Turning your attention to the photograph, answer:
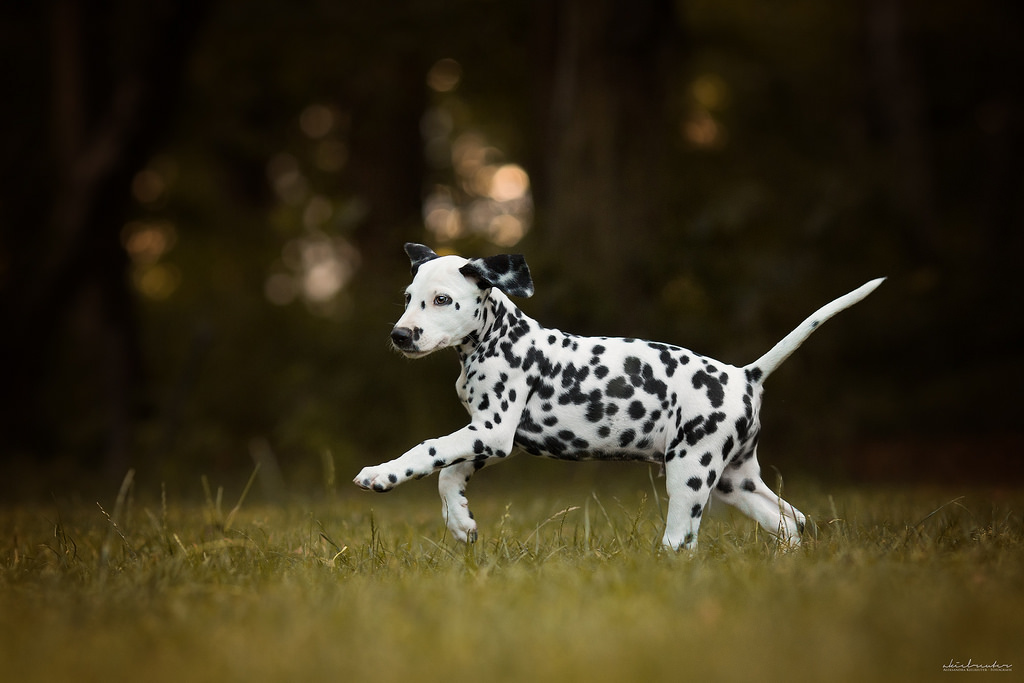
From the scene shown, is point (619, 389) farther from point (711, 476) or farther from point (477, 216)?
point (477, 216)

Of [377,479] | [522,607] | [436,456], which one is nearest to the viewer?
[522,607]

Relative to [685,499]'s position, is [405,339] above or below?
above

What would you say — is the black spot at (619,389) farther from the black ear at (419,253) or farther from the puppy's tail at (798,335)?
the black ear at (419,253)

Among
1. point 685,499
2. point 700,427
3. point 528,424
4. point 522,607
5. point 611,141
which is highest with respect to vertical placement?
point 611,141

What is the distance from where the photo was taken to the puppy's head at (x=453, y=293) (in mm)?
4699

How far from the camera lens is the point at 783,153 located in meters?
20.5

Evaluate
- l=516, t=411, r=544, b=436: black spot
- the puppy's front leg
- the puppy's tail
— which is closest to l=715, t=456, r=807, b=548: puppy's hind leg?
the puppy's tail

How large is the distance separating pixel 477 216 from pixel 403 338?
26.7ft

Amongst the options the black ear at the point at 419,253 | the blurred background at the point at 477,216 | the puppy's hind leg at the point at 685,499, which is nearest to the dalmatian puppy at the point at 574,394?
the puppy's hind leg at the point at 685,499

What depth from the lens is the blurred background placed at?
10453 millimetres

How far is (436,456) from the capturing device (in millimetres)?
4531

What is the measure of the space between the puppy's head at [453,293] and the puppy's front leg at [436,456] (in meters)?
0.45

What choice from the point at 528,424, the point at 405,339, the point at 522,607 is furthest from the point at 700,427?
the point at 522,607

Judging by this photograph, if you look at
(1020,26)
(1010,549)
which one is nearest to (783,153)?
(1020,26)
